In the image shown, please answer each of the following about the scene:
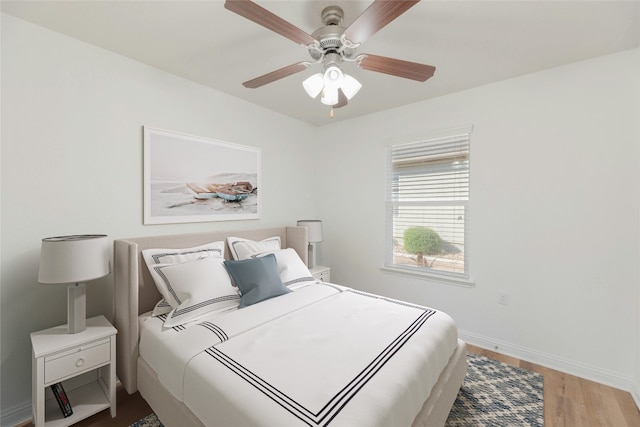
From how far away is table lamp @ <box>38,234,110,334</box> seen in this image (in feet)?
5.49

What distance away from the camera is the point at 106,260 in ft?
6.14

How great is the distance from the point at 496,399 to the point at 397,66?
2382 mm

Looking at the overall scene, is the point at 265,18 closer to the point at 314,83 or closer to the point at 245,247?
the point at 314,83

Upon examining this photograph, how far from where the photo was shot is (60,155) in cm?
197

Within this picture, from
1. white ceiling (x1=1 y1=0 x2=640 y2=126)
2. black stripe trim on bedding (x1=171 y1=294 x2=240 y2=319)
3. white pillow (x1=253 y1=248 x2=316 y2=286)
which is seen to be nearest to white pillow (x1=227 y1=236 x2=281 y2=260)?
white pillow (x1=253 y1=248 x2=316 y2=286)

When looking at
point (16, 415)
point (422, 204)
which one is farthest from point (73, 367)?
point (422, 204)

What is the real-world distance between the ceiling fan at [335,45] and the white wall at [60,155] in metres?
1.14

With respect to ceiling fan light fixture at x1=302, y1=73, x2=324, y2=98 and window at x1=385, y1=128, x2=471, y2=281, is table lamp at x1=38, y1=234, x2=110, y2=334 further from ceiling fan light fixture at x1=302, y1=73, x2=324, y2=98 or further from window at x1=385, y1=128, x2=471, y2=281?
window at x1=385, y1=128, x2=471, y2=281

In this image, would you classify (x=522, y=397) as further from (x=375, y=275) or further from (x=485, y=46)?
(x=485, y=46)

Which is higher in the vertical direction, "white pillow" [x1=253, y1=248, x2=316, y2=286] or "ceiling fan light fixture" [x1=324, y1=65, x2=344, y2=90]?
"ceiling fan light fixture" [x1=324, y1=65, x2=344, y2=90]

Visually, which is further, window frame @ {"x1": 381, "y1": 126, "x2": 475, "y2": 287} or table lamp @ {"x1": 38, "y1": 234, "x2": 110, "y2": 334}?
window frame @ {"x1": 381, "y1": 126, "x2": 475, "y2": 287}

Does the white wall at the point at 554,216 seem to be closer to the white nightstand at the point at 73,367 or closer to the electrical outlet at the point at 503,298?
the electrical outlet at the point at 503,298

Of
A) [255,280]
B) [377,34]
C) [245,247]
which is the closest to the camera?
[377,34]

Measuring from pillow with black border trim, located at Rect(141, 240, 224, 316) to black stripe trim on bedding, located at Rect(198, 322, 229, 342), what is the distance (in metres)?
0.40
